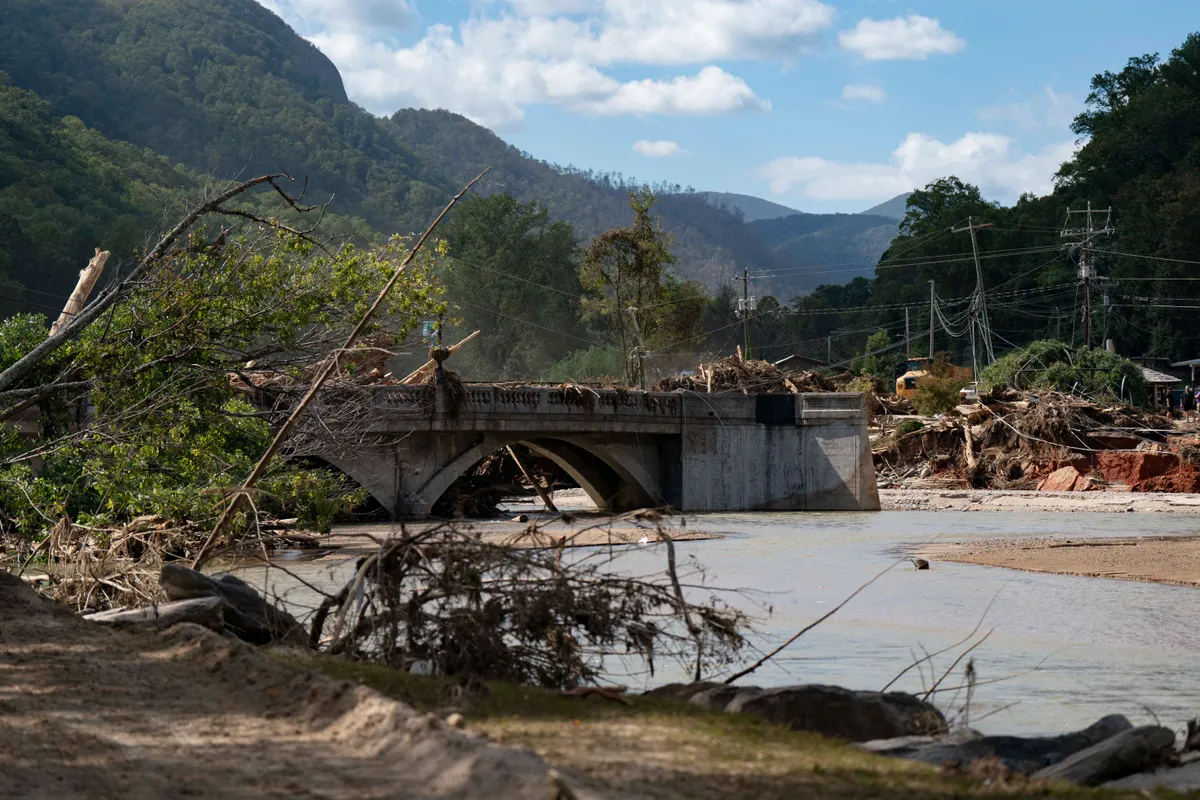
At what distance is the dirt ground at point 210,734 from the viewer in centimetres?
518

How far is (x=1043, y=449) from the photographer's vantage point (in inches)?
1655

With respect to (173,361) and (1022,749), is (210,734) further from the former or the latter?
(173,361)

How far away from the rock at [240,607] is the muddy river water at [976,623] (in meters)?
0.69

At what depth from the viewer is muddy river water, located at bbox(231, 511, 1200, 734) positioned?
10.8 metres

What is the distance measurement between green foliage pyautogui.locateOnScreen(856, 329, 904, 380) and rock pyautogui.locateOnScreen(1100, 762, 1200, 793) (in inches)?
2715

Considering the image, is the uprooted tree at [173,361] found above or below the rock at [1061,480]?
above

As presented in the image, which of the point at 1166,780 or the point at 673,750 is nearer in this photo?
the point at 673,750

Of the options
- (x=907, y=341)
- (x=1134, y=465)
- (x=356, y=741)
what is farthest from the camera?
(x=907, y=341)

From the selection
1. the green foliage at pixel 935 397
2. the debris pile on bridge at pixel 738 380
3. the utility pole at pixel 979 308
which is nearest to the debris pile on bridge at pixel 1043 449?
the green foliage at pixel 935 397

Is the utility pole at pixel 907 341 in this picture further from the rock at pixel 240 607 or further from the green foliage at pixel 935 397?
the rock at pixel 240 607

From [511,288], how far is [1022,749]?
89.0 meters

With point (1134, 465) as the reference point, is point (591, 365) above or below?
above

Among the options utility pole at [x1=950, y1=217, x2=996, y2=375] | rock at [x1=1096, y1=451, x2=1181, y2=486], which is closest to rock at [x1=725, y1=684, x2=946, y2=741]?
rock at [x1=1096, y1=451, x2=1181, y2=486]

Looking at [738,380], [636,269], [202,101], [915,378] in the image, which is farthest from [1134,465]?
[202,101]
